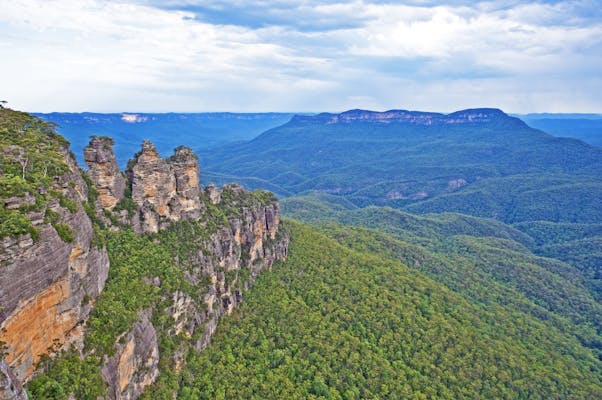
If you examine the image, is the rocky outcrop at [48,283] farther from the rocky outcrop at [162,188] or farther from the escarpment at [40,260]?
the rocky outcrop at [162,188]

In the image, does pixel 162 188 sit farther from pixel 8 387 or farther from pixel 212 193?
pixel 8 387

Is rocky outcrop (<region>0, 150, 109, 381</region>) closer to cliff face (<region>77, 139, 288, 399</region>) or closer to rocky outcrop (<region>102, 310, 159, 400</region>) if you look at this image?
rocky outcrop (<region>102, 310, 159, 400</region>)

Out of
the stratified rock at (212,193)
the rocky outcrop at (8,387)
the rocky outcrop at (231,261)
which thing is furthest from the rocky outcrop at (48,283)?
the stratified rock at (212,193)

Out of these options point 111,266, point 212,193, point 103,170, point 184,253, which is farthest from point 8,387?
point 212,193

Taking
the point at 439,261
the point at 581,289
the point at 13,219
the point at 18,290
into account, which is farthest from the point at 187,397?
the point at 581,289

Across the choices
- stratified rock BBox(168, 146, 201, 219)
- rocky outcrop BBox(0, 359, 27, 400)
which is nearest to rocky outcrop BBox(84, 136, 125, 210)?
stratified rock BBox(168, 146, 201, 219)
